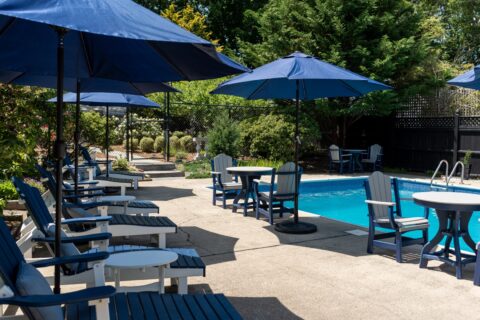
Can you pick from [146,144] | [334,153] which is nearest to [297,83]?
[334,153]

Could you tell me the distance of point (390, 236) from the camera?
19.2 ft

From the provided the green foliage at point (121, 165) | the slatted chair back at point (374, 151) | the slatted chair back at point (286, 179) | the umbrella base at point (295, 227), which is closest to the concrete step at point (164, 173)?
the green foliage at point (121, 165)

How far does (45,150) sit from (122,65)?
8215 mm

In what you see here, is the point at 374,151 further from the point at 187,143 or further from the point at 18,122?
the point at 18,122

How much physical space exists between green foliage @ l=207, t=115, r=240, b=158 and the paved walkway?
7.39 meters

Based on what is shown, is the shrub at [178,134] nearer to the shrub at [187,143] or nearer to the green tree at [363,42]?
the shrub at [187,143]

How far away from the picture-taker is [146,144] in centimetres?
1856

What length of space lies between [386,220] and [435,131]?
11.9 m

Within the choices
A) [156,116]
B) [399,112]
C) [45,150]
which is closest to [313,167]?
[399,112]

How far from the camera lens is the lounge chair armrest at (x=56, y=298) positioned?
200cm

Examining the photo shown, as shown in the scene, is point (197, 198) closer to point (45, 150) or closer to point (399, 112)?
point (45, 150)

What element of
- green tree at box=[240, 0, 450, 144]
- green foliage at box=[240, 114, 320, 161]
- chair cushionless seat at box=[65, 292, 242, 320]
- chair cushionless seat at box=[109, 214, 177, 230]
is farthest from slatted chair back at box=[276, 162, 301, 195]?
green tree at box=[240, 0, 450, 144]

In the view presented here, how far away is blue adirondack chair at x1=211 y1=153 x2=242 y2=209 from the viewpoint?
339 inches

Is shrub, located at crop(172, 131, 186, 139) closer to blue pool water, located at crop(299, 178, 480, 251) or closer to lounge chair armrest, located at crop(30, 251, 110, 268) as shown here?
blue pool water, located at crop(299, 178, 480, 251)
